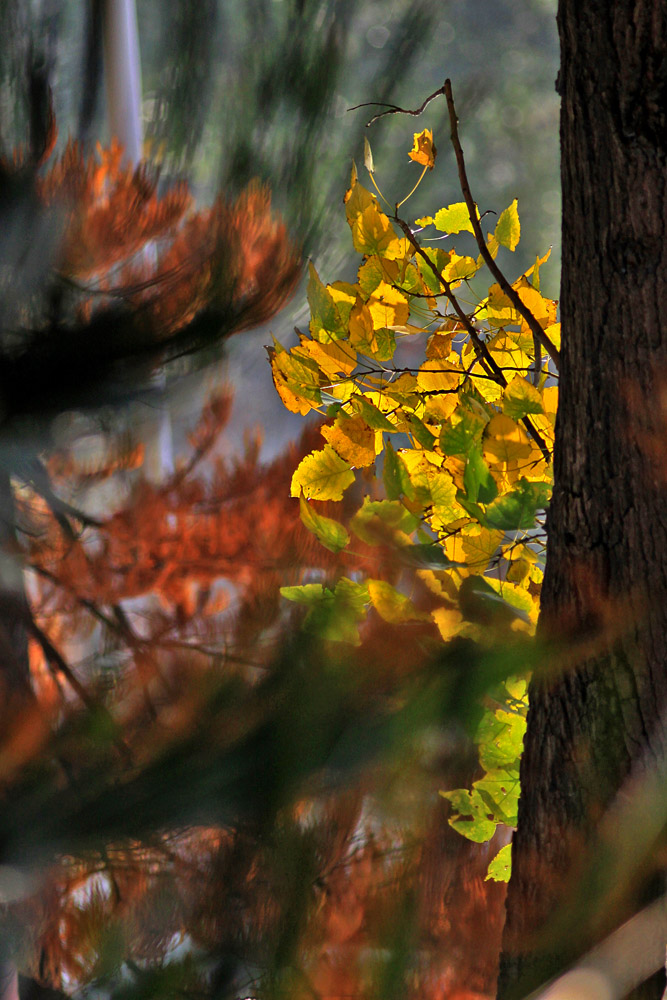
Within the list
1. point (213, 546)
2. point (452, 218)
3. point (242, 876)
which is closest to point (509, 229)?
point (452, 218)

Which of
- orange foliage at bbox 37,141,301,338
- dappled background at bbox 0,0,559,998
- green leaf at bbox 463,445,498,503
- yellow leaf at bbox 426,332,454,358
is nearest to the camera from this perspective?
dappled background at bbox 0,0,559,998

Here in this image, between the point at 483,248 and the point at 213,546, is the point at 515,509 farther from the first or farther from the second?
the point at 213,546

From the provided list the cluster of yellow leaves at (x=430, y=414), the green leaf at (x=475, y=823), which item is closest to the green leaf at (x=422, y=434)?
the cluster of yellow leaves at (x=430, y=414)

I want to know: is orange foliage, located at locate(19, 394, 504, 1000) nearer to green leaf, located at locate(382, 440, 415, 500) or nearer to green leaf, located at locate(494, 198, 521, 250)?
green leaf, located at locate(382, 440, 415, 500)

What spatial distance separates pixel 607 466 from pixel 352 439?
0.34ft

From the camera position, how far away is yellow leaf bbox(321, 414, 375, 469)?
27 centimetres

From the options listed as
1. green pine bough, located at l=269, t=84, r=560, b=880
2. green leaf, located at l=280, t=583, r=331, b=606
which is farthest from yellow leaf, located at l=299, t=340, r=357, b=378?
green leaf, located at l=280, t=583, r=331, b=606

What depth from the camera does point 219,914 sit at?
0.34 ft

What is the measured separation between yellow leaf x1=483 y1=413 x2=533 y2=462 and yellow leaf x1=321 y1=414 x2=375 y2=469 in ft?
0.21

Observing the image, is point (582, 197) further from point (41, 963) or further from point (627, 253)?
point (41, 963)

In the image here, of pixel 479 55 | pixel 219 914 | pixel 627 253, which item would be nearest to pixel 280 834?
pixel 219 914

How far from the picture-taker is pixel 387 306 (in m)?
0.28

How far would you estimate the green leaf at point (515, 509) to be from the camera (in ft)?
0.64

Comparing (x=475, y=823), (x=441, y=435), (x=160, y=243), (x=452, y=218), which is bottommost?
(x=475, y=823)
